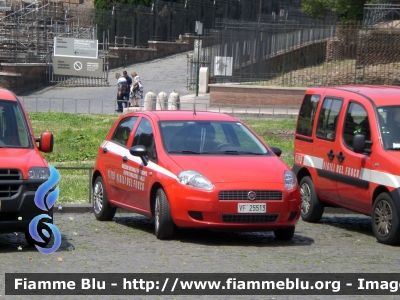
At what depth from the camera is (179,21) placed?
209 ft

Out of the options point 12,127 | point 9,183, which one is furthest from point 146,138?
point 9,183

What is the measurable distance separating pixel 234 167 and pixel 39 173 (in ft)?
7.85

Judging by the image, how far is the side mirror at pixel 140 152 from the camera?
11836mm

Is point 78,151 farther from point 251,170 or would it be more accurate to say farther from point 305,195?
point 251,170

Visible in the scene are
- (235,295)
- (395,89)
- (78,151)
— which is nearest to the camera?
(235,295)

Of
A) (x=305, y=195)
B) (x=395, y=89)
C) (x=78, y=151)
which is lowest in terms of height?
(x=78, y=151)

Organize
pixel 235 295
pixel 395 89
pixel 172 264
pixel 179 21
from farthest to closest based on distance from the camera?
pixel 179 21
pixel 395 89
pixel 172 264
pixel 235 295

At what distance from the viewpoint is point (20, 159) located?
34.6 ft

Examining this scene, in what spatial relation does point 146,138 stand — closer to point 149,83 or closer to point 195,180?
point 195,180

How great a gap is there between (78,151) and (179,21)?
40.5 m

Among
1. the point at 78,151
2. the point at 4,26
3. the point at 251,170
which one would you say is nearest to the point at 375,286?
the point at 251,170

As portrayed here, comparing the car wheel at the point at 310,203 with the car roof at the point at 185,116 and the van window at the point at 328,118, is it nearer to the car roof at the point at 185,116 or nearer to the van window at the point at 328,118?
the van window at the point at 328,118

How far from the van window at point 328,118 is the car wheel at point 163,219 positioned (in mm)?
2942

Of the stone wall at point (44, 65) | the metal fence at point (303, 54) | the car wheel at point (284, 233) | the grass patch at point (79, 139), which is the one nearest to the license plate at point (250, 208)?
the car wheel at point (284, 233)
